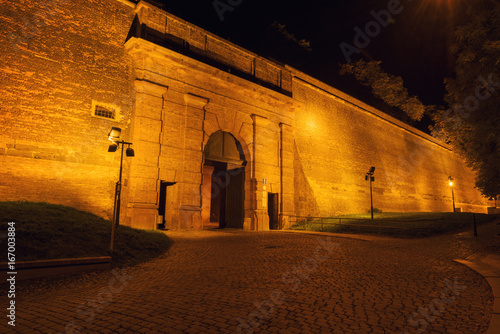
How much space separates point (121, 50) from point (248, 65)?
24.9 feet

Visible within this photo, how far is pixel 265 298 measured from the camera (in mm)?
4594

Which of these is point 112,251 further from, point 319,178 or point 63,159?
point 319,178

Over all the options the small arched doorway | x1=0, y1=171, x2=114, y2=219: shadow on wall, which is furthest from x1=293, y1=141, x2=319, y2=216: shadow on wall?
x1=0, y1=171, x2=114, y2=219: shadow on wall

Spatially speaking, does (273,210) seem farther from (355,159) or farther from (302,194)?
(355,159)

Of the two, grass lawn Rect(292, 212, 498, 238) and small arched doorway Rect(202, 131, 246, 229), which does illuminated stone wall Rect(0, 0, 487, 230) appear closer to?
small arched doorway Rect(202, 131, 246, 229)

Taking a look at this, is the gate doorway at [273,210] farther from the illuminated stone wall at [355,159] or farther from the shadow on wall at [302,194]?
the illuminated stone wall at [355,159]

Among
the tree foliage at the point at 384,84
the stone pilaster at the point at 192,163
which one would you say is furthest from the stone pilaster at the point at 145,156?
the tree foliage at the point at 384,84

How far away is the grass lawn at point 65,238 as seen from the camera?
6453 millimetres

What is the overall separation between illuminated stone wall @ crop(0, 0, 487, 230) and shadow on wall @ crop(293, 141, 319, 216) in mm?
67

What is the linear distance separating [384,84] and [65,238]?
35.8m

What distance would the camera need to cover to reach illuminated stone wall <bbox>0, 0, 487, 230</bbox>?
11273 millimetres

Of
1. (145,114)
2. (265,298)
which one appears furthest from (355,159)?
(265,298)

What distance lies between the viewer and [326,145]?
23.2m

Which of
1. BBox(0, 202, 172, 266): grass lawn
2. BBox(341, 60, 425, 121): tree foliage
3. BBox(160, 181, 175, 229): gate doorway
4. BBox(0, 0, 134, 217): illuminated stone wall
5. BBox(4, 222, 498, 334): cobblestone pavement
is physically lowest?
BBox(4, 222, 498, 334): cobblestone pavement
